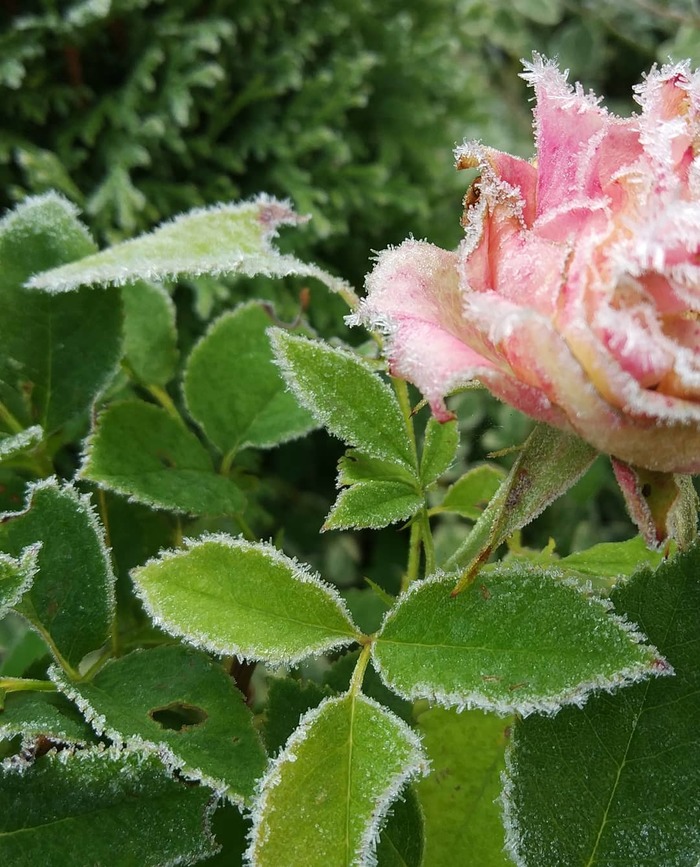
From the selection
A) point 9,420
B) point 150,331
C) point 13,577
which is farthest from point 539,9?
point 13,577

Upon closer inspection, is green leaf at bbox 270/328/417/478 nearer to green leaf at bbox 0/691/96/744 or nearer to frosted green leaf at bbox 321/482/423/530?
frosted green leaf at bbox 321/482/423/530

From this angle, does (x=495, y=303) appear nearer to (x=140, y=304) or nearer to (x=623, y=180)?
(x=623, y=180)

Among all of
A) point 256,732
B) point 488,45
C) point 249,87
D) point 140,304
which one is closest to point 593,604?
point 256,732

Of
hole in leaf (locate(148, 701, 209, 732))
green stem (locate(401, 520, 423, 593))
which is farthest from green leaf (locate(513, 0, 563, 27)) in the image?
hole in leaf (locate(148, 701, 209, 732))

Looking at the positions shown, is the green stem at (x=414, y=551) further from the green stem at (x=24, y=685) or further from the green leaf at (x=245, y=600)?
the green stem at (x=24, y=685)

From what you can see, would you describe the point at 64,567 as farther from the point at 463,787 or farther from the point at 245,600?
the point at 463,787

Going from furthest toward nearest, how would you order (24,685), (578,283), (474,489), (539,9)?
(539,9) → (474,489) → (24,685) → (578,283)

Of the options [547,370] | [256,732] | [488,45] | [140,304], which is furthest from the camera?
[488,45]
